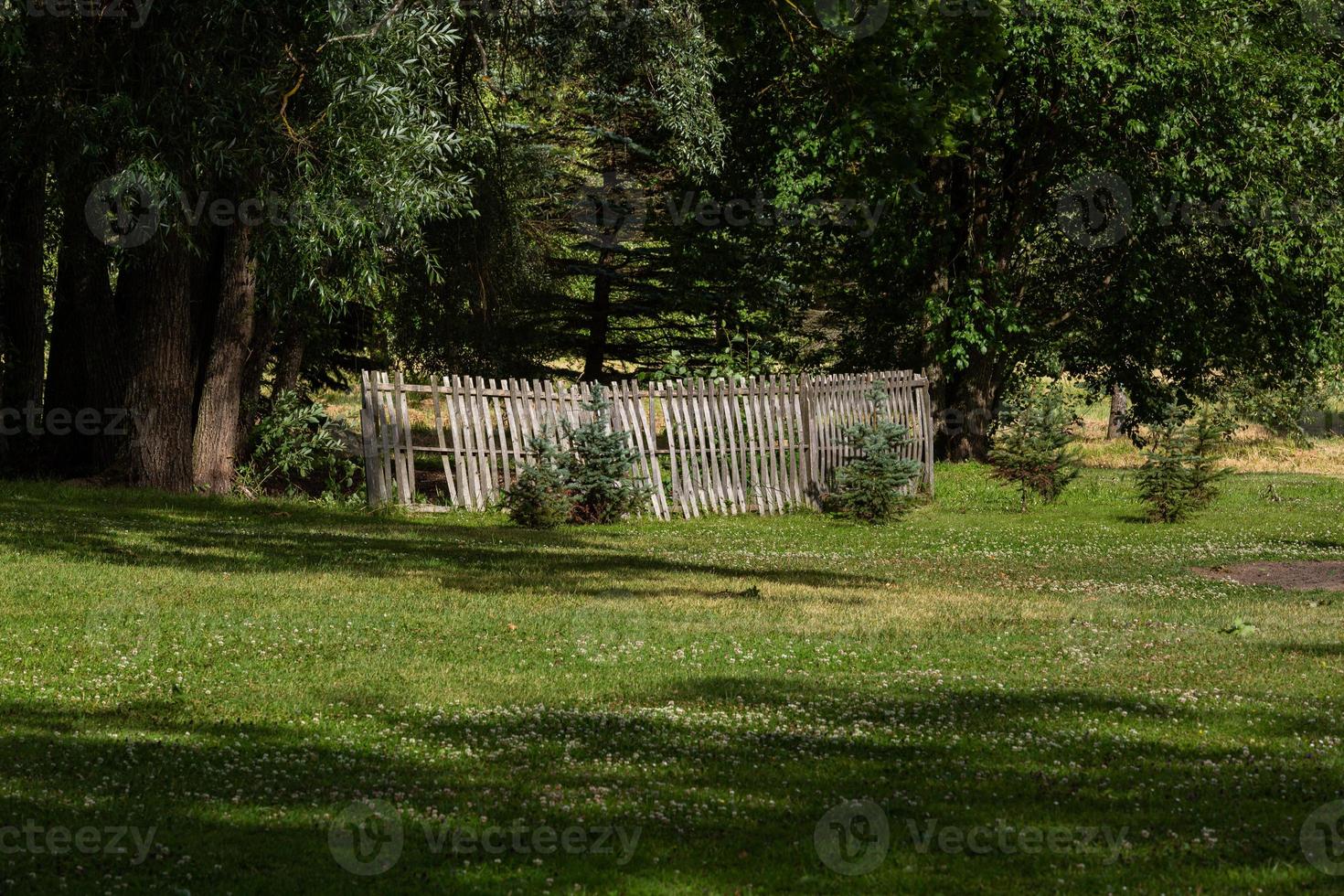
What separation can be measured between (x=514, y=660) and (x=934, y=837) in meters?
4.49

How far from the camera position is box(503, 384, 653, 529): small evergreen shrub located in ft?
65.7

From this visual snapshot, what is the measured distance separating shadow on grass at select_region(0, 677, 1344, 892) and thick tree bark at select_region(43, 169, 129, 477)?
14.7 metres

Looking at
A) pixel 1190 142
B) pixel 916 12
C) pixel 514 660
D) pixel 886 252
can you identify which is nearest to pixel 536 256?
pixel 886 252

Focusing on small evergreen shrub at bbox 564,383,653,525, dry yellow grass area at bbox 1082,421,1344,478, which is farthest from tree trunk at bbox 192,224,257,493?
dry yellow grass area at bbox 1082,421,1344,478

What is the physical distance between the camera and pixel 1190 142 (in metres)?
27.6

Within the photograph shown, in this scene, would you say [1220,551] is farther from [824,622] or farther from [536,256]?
[536,256]

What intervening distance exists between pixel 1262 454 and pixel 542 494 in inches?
1039
